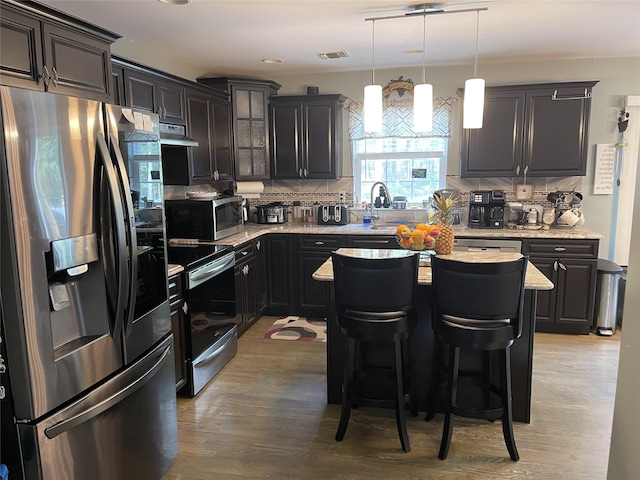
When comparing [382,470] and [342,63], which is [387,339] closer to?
[382,470]

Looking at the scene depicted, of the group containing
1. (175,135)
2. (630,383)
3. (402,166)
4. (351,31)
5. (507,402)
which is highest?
(351,31)

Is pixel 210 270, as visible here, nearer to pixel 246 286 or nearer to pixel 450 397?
pixel 246 286

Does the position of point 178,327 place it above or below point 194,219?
below

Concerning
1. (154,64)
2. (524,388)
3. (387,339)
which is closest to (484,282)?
(387,339)

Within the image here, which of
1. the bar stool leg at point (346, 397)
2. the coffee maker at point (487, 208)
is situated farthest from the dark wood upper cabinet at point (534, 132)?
the bar stool leg at point (346, 397)

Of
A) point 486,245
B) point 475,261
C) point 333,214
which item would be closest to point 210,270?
point 475,261

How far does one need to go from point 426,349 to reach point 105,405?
1822mm

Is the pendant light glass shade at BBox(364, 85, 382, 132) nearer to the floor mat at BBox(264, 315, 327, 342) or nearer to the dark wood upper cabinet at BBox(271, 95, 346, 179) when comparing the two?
the dark wood upper cabinet at BBox(271, 95, 346, 179)

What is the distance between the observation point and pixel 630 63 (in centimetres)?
454

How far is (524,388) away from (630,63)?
3563mm

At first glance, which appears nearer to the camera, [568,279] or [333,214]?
[568,279]

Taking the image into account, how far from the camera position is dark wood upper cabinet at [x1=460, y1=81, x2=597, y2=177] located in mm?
4414

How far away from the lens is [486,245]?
4.41 metres

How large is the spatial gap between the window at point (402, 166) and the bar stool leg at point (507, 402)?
2.84 m
